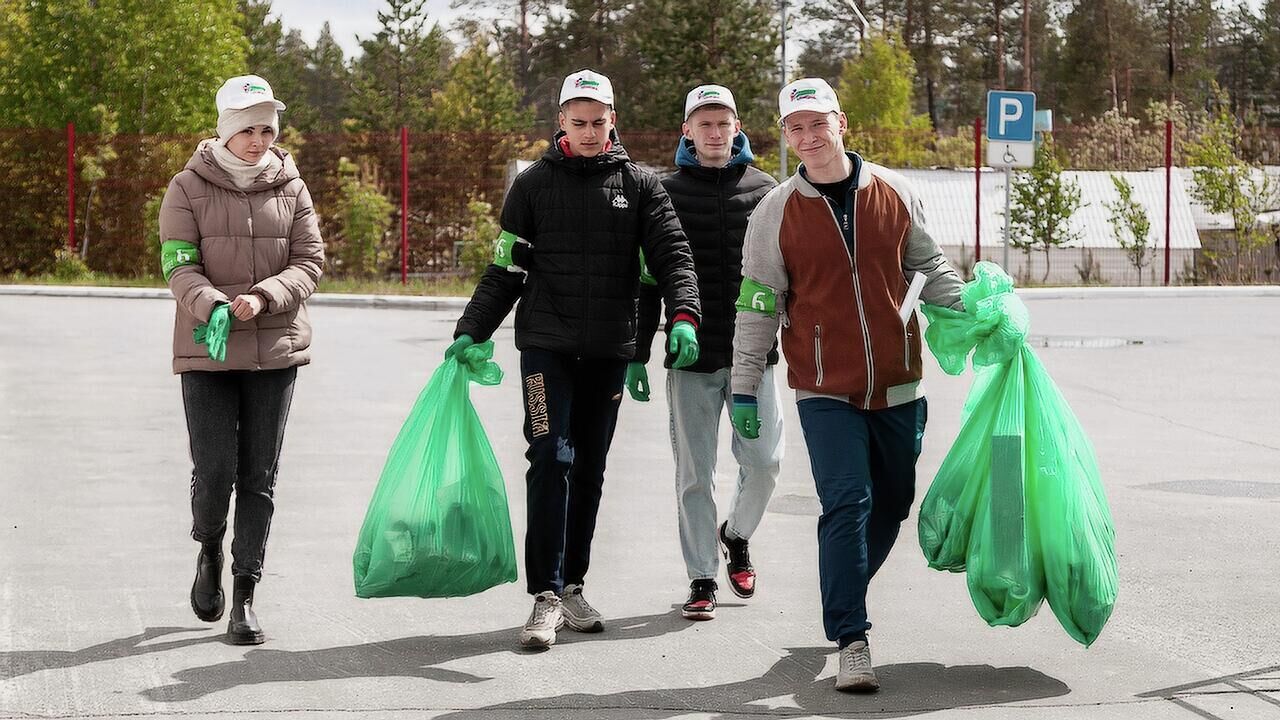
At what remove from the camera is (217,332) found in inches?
220

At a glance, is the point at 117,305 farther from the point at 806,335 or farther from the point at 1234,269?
the point at 806,335

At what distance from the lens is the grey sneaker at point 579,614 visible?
5.91 meters

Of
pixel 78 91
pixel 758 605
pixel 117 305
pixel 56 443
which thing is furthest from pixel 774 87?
pixel 758 605

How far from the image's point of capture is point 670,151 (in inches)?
1124

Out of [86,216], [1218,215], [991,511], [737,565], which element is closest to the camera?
[991,511]

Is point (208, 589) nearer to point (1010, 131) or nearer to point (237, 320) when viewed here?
A: point (237, 320)

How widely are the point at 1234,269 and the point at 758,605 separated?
23.9 m

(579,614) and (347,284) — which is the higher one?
(347,284)

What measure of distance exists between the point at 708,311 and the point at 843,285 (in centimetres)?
100

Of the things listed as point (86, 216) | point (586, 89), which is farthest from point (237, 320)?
point (86, 216)

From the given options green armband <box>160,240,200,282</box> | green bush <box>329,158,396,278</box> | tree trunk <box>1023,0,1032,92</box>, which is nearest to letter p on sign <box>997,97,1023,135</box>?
green bush <box>329,158,396,278</box>

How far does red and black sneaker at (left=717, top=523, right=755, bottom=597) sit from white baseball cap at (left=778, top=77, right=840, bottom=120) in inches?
70.6

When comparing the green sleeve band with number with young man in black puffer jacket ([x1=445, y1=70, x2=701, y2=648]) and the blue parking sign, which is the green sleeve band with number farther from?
the blue parking sign

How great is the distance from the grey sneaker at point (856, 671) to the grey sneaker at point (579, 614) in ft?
3.44
